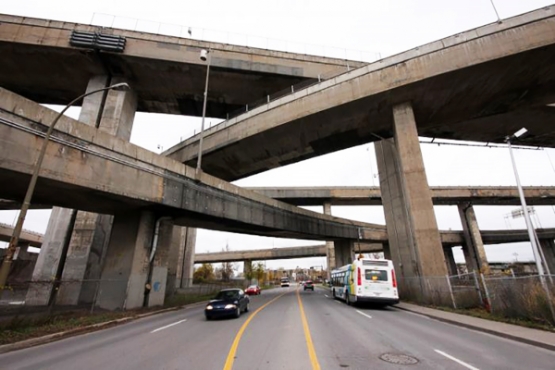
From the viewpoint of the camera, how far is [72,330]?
35.3 ft

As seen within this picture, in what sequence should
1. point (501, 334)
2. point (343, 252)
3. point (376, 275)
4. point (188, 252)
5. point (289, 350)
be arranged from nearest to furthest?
point (289, 350)
point (501, 334)
point (376, 275)
point (343, 252)
point (188, 252)

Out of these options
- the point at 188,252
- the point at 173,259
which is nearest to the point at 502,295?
the point at 173,259

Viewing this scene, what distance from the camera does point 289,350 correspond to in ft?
23.1

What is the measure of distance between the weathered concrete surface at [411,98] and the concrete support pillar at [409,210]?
2.71 m

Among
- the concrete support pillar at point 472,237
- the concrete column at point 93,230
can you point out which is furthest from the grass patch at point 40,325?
the concrete support pillar at point 472,237

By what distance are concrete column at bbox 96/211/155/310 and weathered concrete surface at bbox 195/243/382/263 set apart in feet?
172

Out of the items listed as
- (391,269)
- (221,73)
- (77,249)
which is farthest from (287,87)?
(77,249)

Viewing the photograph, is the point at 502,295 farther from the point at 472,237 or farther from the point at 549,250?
the point at 549,250

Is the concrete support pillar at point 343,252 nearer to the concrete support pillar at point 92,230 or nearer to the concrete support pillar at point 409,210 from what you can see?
the concrete support pillar at point 409,210

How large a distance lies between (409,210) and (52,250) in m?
28.8

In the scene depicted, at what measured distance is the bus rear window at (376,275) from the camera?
1734 centimetres

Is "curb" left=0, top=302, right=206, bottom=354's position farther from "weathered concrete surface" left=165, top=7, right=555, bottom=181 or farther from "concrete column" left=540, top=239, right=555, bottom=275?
"concrete column" left=540, top=239, right=555, bottom=275

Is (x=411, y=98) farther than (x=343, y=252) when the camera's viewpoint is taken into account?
No

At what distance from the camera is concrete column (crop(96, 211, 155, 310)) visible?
55.4 feet
